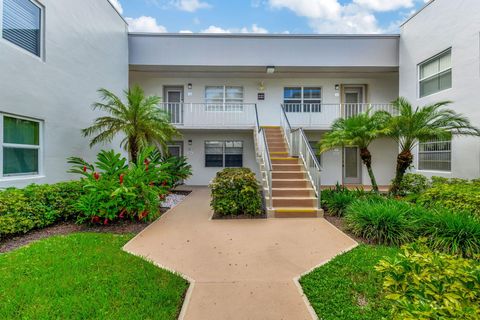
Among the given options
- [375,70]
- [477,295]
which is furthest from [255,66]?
[477,295]

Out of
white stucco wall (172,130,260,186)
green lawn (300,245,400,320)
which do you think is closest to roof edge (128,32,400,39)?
white stucco wall (172,130,260,186)

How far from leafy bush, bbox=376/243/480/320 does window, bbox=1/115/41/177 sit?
7597 mm

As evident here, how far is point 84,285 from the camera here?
118 inches

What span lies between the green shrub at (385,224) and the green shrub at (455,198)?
3.17 feet

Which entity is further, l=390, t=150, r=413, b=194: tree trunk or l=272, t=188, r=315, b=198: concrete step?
l=390, t=150, r=413, b=194: tree trunk

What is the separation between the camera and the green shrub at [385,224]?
15.4 feet

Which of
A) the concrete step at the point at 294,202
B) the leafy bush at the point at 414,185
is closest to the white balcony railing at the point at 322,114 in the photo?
the leafy bush at the point at 414,185

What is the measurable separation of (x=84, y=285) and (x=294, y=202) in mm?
5230

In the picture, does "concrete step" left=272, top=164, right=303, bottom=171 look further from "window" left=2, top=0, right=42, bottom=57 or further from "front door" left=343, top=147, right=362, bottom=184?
"window" left=2, top=0, right=42, bottom=57

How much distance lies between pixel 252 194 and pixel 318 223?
71.4 inches

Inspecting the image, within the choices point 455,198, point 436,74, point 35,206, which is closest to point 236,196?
point 35,206

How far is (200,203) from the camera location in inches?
325

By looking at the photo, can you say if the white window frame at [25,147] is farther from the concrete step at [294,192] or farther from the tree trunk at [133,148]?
the concrete step at [294,192]

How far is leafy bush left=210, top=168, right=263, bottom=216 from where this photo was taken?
258 inches
